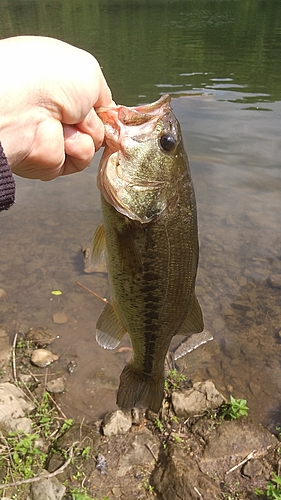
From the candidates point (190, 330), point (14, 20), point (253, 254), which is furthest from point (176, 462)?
point (14, 20)

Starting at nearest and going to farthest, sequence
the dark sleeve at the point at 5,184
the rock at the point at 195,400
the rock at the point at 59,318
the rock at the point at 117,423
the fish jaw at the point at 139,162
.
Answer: the dark sleeve at the point at 5,184
the fish jaw at the point at 139,162
the rock at the point at 117,423
the rock at the point at 195,400
the rock at the point at 59,318

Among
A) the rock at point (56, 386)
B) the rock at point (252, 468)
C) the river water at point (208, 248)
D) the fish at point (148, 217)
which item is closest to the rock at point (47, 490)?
the river water at point (208, 248)

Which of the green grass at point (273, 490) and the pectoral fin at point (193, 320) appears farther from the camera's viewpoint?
the green grass at point (273, 490)

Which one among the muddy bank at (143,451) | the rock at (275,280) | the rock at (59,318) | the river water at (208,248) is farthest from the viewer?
the rock at (275,280)

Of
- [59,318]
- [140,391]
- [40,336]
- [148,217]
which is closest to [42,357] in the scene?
[40,336]

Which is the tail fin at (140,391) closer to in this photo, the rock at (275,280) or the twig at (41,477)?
the twig at (41,477)

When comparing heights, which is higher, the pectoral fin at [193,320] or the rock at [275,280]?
the pectoral fin at [193,320]

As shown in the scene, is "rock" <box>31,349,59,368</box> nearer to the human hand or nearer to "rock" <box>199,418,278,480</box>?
"rock" <box>199,418,278,480</box>
